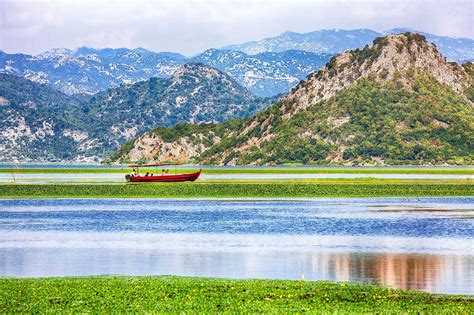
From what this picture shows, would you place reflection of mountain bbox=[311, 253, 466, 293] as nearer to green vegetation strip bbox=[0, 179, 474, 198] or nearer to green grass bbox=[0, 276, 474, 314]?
green grass bbox=[0, 276, 474, 314]

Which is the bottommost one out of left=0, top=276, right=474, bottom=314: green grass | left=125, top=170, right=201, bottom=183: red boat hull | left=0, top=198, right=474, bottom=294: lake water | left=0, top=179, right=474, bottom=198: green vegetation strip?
left=125, top=170, right=201, bottom=183: red boat hull

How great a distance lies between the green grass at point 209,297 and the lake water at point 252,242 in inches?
143

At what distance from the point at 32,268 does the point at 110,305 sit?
1551 centimetres

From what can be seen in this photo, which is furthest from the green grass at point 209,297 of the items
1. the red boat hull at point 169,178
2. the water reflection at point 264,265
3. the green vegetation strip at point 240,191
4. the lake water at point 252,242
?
the red boat hull at point 169,178

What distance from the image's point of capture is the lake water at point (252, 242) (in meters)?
51.1

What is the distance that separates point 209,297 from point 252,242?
83.9ft

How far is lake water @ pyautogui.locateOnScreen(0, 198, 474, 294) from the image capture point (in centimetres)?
5109

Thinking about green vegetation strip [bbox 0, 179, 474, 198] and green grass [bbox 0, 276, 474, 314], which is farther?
green vegetation strip [bbox 0, 179, 474, 198]

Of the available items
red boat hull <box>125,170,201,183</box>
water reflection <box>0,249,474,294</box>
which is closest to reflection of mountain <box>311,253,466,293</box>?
water reflection <box>0,249,474,294</box>

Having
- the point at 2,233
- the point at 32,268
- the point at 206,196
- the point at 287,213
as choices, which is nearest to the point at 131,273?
the point at 32,268

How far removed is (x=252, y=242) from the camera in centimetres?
6650

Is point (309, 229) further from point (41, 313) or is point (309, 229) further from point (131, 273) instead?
point (41, 313)

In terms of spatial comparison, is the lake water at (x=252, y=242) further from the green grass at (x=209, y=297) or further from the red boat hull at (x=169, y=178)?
the red boat hull at (x=169, y=178)

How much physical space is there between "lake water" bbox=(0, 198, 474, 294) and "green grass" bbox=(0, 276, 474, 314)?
143 inches
